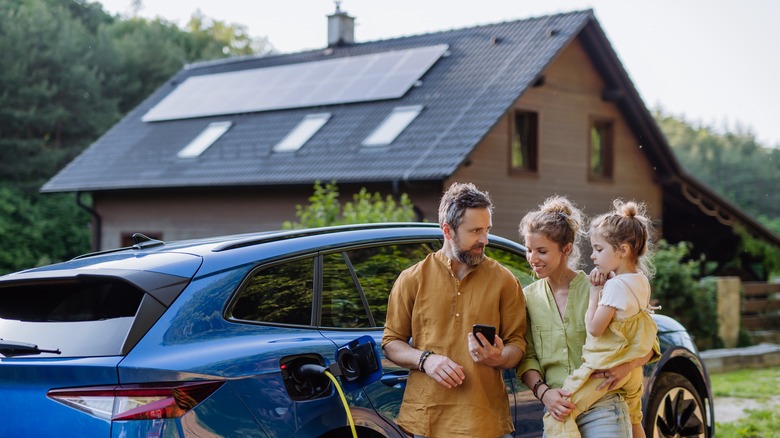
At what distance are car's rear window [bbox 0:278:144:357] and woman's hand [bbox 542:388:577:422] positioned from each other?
1650mm

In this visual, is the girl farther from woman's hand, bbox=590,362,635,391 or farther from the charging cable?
the charging cable

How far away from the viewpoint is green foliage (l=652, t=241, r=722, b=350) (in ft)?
50.5

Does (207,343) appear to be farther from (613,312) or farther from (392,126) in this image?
(392,126)

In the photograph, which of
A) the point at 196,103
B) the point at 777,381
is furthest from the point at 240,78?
the point at 777,381

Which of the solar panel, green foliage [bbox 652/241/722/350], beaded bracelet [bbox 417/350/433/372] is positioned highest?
the solar panel

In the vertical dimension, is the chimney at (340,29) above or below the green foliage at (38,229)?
above

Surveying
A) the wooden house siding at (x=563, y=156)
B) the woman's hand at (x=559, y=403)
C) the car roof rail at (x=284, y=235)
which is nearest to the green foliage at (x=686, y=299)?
the wooden house siding at (x=563, y=156)

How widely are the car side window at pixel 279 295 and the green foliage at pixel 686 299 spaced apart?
11.6 meters

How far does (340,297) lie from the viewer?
14.8 ft

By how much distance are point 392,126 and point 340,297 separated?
16296 millimetres

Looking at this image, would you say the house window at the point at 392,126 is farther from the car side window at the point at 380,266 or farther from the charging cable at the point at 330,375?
the charging cable at the point at 330,375

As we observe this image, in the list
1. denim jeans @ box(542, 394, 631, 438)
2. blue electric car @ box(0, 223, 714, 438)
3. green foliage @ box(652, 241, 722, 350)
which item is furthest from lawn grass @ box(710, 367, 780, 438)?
denim jeans @ box(542, 394, 631, 438)

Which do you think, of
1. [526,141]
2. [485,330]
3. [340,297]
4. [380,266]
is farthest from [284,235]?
[526,141]

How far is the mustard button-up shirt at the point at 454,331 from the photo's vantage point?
12.8 feet
